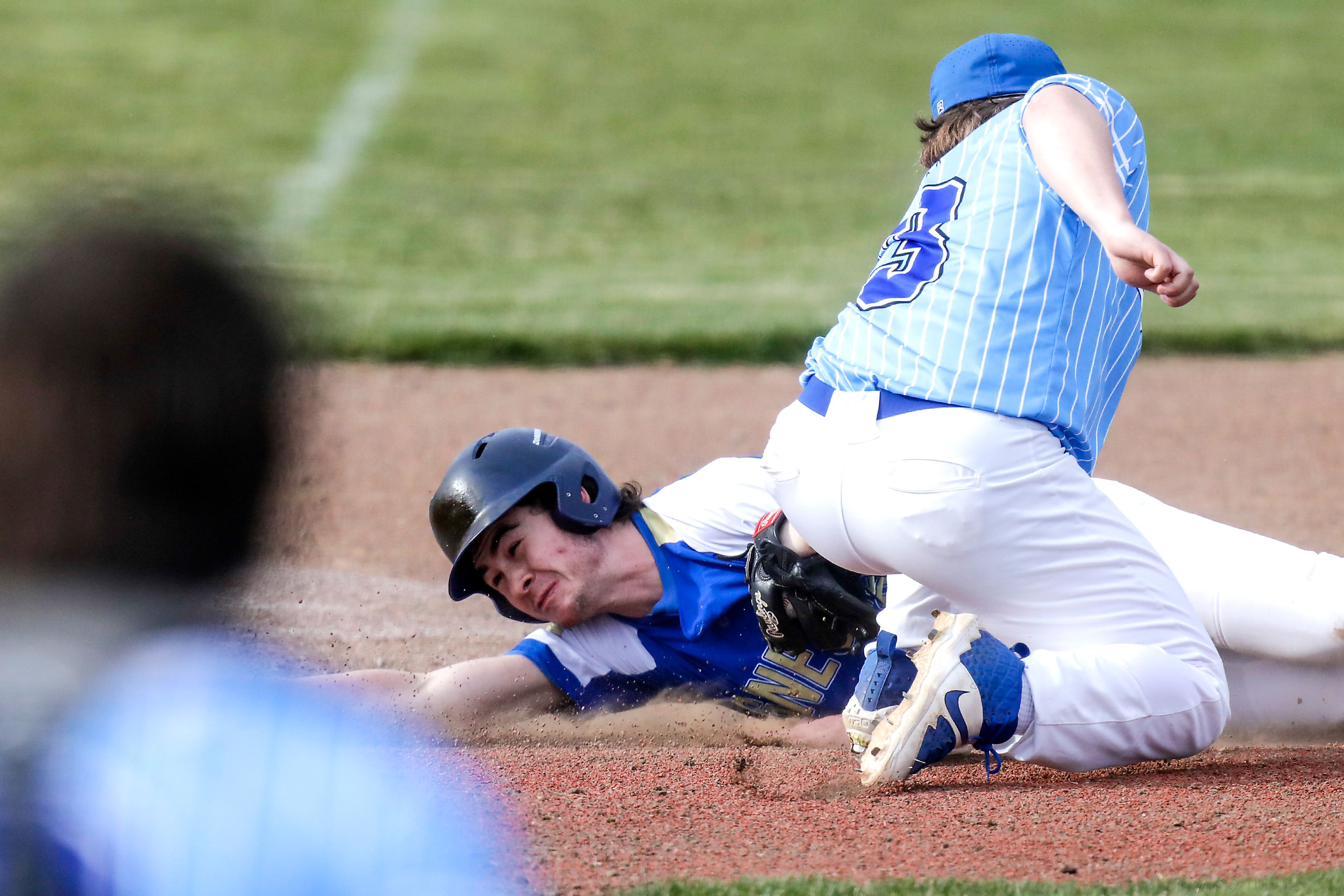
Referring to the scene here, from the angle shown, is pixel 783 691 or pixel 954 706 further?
pixel 783 691

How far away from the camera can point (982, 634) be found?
106 inches

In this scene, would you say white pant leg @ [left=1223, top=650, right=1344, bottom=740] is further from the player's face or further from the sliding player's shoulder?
the player's face

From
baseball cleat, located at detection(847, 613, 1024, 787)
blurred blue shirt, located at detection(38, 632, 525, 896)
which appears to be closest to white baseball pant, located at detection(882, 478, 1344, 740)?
baseball cleat, located at detection(847, 613, 1024, 787)

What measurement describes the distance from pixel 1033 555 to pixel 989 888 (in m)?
0.65

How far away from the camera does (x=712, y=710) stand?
3619 mm

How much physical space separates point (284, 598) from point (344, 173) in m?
10.3

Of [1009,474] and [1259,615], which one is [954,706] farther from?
[1259,615]

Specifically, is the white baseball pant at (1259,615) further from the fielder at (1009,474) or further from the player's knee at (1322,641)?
the fielder at (1009,474)

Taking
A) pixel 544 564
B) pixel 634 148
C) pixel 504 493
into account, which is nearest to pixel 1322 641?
pixel 544 564

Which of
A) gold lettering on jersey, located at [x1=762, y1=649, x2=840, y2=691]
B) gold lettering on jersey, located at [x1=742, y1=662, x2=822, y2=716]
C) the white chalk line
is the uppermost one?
gold lettering on jersey, located at [x1=762, y1=649, x2=840, y2=691]

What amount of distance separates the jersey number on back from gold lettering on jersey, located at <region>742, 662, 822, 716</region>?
104cm

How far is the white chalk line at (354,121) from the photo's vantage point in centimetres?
1238

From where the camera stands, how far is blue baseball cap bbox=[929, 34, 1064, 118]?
298cm

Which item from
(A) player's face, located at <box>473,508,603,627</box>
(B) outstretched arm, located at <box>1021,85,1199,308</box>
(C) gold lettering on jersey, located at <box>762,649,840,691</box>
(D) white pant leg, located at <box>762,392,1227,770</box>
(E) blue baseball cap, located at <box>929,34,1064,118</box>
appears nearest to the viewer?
(B) outstretched arm, located at <box>1021,85,1199,308</box>
